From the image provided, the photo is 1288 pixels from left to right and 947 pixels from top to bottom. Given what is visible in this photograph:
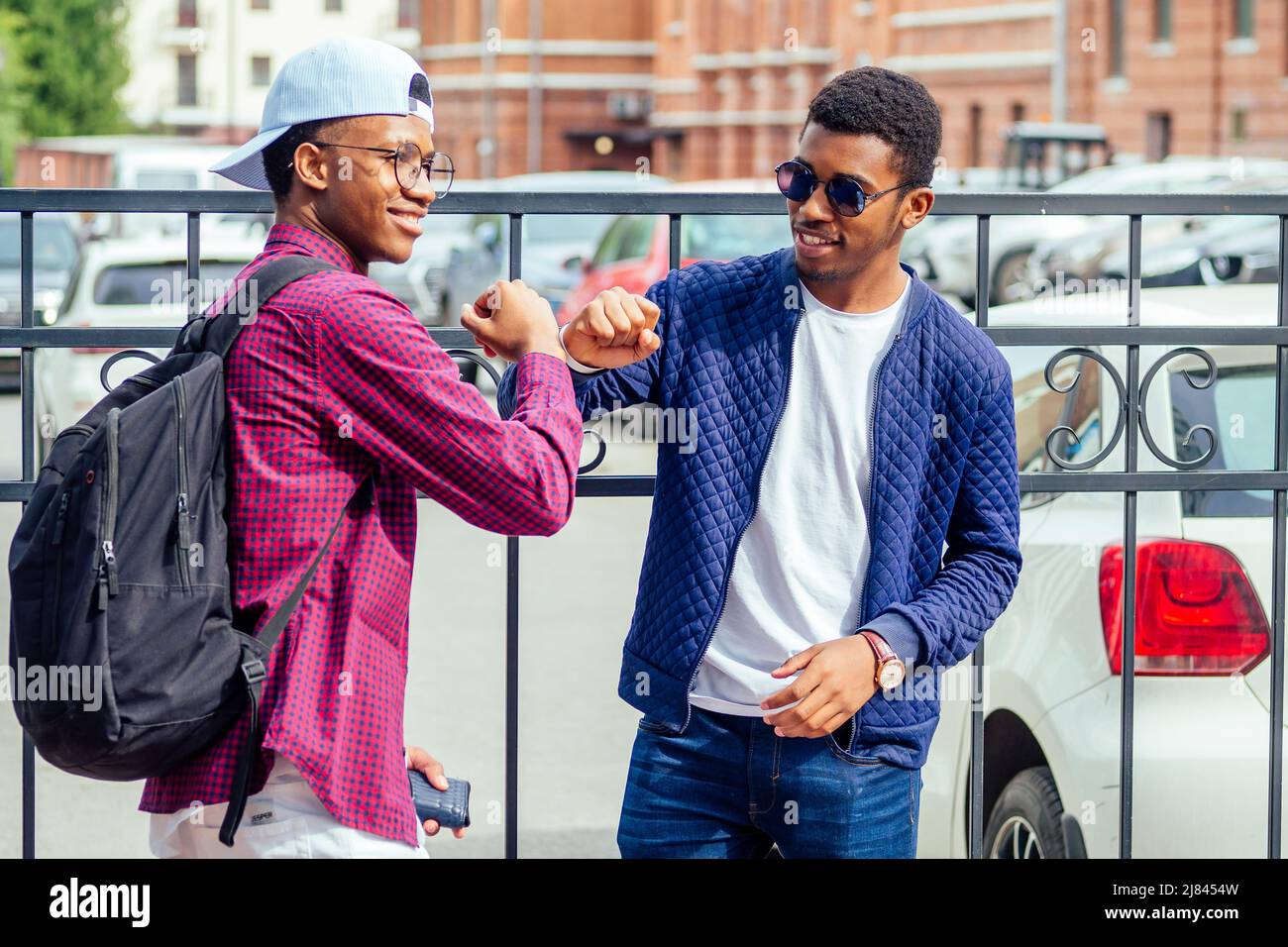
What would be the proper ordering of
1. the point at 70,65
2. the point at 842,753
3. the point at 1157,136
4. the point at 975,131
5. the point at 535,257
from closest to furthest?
the point at 842,753
the point at 535,257
the point at 1157,136
the point at 975,131
the point at 70,65

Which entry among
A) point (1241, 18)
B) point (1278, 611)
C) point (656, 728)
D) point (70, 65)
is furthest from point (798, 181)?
point (70, 65)

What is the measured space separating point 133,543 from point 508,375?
0.70 meters

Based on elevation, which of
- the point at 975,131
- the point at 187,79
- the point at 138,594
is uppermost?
the point at 187,79

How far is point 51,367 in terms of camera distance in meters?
11.8

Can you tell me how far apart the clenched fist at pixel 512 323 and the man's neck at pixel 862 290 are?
1.56 feet

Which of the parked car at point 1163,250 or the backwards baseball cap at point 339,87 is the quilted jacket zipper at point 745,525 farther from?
the parked car at point 1163,250

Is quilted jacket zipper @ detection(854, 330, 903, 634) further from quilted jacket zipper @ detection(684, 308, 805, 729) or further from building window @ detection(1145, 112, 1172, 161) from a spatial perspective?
building window @ detection(1145, 112, 1172, 161)

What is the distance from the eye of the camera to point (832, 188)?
2779mm

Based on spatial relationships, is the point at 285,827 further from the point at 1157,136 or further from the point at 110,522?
the point at 1157,136

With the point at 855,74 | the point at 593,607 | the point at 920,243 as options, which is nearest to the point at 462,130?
the point at 920,243

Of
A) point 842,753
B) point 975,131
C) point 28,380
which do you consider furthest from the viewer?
point 975,131

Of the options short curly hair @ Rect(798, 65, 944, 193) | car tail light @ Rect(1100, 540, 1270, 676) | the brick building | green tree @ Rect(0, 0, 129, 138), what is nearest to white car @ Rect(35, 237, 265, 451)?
car tail light @ Rect(1100, 540, 1270, 676)

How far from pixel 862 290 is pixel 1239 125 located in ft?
111

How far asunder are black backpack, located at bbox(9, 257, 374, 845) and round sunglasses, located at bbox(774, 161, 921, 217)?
3.07ft
